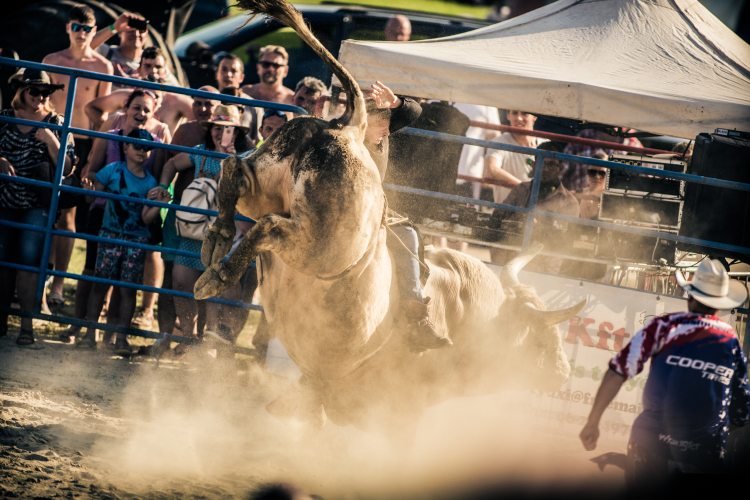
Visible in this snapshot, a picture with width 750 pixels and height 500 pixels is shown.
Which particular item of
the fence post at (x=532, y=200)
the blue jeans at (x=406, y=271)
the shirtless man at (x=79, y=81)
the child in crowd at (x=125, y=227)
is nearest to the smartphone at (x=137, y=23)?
the shirtless man at (x=79, y=81)

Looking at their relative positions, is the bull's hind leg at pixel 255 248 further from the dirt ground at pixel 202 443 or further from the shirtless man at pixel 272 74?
the shirtless man at pixel 272 74

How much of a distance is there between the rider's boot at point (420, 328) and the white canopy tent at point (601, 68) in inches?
108

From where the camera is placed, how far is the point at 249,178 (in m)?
2.62

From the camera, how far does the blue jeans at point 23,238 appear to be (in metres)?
5.56

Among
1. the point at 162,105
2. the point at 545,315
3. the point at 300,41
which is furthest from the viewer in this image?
the point at 300,41

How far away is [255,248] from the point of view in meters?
2.44

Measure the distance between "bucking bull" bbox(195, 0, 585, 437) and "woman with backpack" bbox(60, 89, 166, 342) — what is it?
293cm

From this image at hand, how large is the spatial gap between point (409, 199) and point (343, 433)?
2255mm

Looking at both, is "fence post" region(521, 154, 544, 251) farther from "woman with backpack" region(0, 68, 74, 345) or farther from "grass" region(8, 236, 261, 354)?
"woman with backpack" region(0, 68, 74, 345)

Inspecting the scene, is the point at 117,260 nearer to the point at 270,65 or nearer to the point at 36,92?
the point at 36,92

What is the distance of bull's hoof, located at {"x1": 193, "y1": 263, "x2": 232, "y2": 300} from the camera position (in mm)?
2422

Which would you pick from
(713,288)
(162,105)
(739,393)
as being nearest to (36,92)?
(162,105)

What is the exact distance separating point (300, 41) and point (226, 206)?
7004mm

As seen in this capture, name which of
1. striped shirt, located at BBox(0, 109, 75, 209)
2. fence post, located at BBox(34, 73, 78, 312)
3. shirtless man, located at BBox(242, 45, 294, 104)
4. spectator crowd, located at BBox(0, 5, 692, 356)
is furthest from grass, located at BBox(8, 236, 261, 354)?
shirtless man, located at BBox(242, 45, 294, 104)
